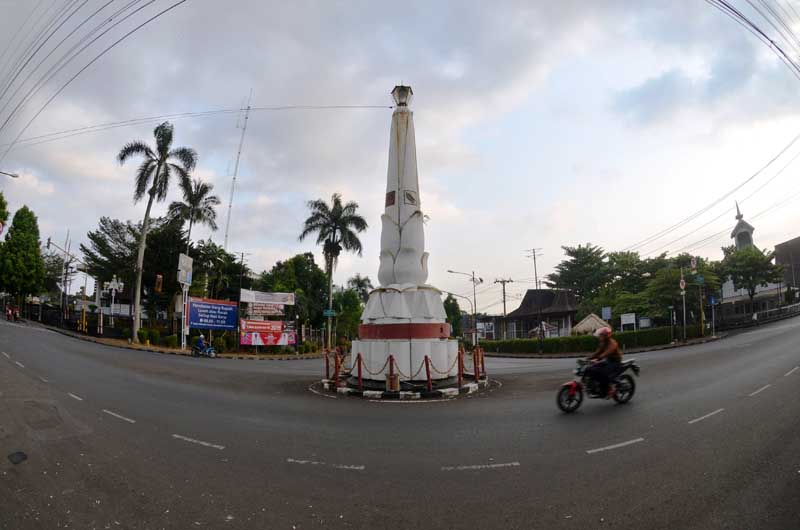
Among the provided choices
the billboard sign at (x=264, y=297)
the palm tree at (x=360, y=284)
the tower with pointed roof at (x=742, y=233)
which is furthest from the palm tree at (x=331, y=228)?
the tower with pointed roof at (x=742, y=233)

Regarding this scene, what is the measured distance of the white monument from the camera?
12.5 metres

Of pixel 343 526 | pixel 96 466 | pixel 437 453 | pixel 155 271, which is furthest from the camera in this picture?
pixel 155 271

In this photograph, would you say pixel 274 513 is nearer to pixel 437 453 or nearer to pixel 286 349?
pixel 437 453

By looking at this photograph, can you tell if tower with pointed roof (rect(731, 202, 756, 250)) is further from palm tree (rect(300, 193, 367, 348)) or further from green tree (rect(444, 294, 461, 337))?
palm tree (rect(300, 193, 367, 348))

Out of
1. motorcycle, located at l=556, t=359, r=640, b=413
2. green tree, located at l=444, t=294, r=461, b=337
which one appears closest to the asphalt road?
motorcycle, located at l=556, t=359, r=640, b=413

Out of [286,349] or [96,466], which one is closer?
[96,466]

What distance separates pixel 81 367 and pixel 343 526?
560 inches

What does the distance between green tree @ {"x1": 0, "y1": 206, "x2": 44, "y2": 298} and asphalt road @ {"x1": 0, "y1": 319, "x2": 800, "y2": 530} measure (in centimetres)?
4158

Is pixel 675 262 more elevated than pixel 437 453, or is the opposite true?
pixel 675 262

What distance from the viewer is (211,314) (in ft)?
98.5

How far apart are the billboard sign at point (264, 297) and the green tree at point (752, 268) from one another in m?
39.9

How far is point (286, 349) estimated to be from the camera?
3316 centimetres

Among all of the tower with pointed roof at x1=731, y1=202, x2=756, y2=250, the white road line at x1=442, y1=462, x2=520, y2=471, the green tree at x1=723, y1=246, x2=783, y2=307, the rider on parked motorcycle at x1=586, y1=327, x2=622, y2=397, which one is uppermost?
the tower with pointed roof at x1=731, y1=202, x2=756, y2=250

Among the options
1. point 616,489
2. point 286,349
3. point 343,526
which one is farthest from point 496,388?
point 286,349
